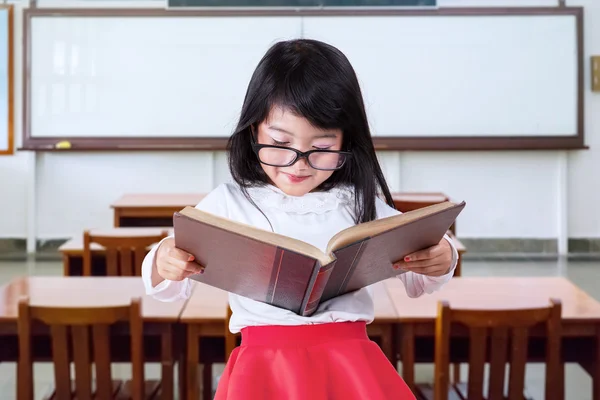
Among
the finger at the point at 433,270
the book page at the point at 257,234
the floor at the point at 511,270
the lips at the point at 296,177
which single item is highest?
the lips at the point at 296,177

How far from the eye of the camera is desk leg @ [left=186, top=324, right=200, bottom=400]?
2.23 meters

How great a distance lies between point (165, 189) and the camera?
6469 mm

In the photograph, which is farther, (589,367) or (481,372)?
(589,367)

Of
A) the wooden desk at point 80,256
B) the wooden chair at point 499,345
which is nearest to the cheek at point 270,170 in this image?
the wooden chair at point 499,345

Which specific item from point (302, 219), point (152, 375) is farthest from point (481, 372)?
point (152, 375)

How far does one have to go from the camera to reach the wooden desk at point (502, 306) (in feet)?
7.25

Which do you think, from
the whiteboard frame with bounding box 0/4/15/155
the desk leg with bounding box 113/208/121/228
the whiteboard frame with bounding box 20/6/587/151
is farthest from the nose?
the whiteboard frame with bounding box 0/4/15/155

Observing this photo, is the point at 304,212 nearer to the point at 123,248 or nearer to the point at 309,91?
the point at 309,91

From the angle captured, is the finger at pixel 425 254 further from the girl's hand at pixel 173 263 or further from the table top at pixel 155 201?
the table top at pixel 155 201

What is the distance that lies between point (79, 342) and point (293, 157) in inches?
44.8

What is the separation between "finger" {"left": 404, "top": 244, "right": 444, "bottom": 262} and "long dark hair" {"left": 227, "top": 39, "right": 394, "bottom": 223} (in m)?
0.13

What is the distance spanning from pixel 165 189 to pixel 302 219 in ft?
17.6

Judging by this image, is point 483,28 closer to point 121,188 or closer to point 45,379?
point 121,188

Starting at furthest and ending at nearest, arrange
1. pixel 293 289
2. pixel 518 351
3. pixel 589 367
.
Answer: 1. pixel 589 367
2. pixel 518 351
3. pixel 293 289
